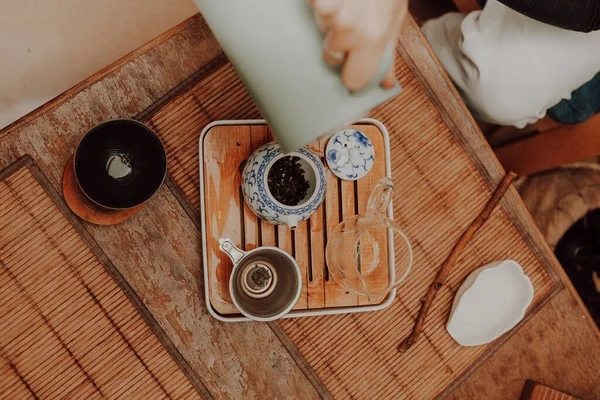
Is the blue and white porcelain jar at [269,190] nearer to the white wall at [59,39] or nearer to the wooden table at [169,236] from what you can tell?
the wooden table at [169,236]

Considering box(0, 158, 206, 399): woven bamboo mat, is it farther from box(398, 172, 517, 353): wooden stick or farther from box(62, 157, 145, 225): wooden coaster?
box(398, 172, 517, 353): wooden stick

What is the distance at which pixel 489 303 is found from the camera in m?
1.09

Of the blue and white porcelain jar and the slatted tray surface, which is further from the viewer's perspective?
the slatted tray surface

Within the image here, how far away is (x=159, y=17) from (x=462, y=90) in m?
1.05

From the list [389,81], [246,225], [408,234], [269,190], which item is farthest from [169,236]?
[389,81]

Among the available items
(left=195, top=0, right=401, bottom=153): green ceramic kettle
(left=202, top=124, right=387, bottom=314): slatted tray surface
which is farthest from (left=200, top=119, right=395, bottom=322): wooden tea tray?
(left=195, top=0, right=401, bottom=153): green ceramic kettle

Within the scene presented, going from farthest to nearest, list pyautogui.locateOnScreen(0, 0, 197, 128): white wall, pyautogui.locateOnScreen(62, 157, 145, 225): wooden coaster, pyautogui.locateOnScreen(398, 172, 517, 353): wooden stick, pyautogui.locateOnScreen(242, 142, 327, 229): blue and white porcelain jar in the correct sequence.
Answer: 1. pyautogui.locateOnScreen(0, 0, 197, 128): white wall
2. pyautogui.locateOnScreen(398, 172, 517, 353): wooden stick
3. pyautogui.locateOnScreen(62, 157, 145, 225): wooden coaster
4. pyautogui.locateOnScreen(242, 142, 327, 229): blue and white porcelain jar

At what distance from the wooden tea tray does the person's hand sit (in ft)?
1.73

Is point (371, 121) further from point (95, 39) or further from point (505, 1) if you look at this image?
point (95, 39)

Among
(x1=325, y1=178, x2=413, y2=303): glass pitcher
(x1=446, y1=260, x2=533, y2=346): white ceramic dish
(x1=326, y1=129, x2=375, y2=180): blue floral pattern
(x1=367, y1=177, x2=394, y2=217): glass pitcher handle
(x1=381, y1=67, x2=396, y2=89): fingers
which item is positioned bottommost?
(x1=446, y1=260, x2=533, y2=346): white ceramic dish

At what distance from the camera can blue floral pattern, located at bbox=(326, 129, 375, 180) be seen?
990mm

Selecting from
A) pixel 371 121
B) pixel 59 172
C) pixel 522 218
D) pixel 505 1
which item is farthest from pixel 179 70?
pixel 522 218

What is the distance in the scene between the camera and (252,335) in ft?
3.30

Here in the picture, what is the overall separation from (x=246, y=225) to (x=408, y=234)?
0.38m
